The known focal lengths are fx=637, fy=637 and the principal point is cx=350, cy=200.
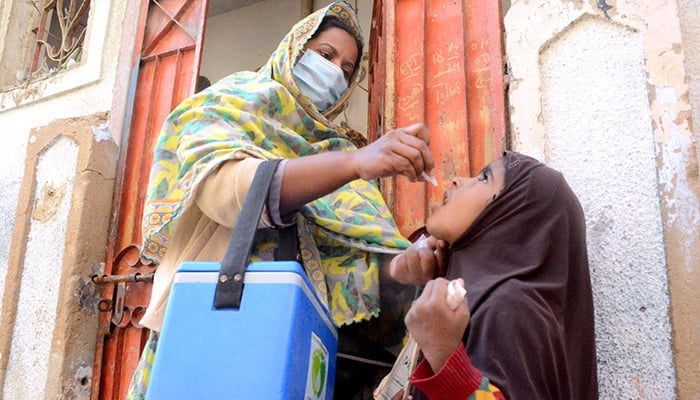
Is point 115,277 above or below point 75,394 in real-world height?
above

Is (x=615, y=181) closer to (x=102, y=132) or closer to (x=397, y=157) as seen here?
(x=397, y=157)

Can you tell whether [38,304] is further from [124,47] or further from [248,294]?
[248,294]

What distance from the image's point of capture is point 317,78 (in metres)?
2.12

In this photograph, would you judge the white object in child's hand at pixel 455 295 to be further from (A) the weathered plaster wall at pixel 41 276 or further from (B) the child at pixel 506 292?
(A) the weathered plaster wall at pixel 41 276

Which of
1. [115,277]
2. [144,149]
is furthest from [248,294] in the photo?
[144,149]

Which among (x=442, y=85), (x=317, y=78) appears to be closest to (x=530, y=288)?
(x=317, y=78)

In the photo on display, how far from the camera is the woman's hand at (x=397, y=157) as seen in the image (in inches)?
56.8

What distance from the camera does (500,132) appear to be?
228 cm

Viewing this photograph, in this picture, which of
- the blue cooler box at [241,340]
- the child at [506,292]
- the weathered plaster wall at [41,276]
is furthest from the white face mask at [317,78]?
the weathered plaster wall at [41,276]

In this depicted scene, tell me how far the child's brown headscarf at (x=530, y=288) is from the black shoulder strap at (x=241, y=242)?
0.46 metres

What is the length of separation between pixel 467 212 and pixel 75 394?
93.1 inches

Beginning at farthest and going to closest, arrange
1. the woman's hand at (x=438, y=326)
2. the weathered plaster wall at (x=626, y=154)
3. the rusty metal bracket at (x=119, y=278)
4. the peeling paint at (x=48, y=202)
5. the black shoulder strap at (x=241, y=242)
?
the peeling paint at (x=48, y=202) < the rusty metal bracket at (x=119, y=278) < the weathered plaster wall at (x=626, y=154) < the black shoulder strap at (x=241, y=242) < the woman's hand at (x=438, y=326)

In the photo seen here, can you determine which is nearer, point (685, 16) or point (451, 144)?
point (685, 16)

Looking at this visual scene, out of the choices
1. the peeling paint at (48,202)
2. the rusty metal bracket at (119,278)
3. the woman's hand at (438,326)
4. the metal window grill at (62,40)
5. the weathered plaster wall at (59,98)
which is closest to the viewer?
the woman's hand at (438,326)
